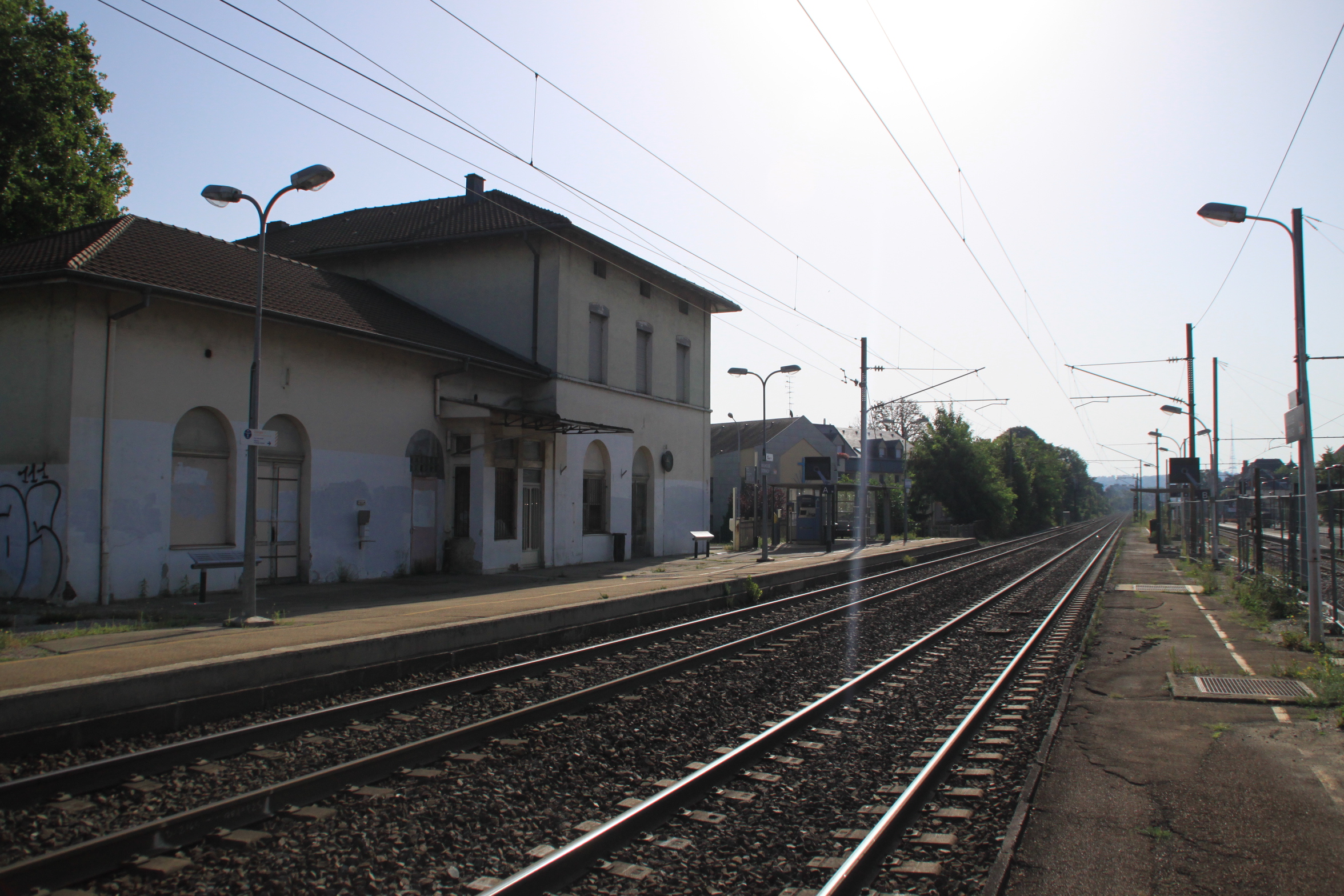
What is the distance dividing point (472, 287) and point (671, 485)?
8900 mm

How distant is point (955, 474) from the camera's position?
180 ft

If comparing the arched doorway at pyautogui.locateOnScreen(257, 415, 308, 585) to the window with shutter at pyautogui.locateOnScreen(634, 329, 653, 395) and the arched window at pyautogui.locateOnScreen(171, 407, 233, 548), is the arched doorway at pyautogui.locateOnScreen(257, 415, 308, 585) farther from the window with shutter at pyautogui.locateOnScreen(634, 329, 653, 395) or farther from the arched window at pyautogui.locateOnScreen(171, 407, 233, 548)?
the window with shutter at pyautogui.locateOnScreen(634, 329, 653, 395)

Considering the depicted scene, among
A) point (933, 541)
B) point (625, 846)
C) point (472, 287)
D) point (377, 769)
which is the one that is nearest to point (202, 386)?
point (472, 287)

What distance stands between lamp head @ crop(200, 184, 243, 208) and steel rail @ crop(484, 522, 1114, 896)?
974cm

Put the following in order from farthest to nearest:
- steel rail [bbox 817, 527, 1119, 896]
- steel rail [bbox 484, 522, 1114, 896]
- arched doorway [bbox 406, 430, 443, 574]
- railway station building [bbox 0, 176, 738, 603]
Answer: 1. arched doorway [bbox 406, 430, 443, 574]
2. railway station building [bbox 0, 176, 738, 603]
3. steel rail [bbox 817, 527, 1119, 896]
4. steel rail [bbox 484, 522, 1114, 896]

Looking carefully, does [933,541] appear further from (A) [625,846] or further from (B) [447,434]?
(A) [625,846]

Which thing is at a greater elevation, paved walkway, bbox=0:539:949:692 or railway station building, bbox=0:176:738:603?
railway station building, bbox=0:176:738:603

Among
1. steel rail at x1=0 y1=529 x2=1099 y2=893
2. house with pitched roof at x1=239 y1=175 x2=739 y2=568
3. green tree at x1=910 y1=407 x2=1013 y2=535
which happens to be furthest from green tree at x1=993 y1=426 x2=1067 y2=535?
steel rail at x1=0 y1=529 x2=1099 y2=893

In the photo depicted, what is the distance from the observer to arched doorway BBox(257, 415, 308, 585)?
54.5 ft

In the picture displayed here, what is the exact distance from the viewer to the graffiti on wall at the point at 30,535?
43.6 feet

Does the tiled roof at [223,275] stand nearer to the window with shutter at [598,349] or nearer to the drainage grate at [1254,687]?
the window with shutter at [598,349]

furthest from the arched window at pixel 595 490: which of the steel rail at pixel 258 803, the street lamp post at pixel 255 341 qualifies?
the steel rail at pixel 258 803

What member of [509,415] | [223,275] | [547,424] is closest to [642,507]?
[547,424]

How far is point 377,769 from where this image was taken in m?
6.02
